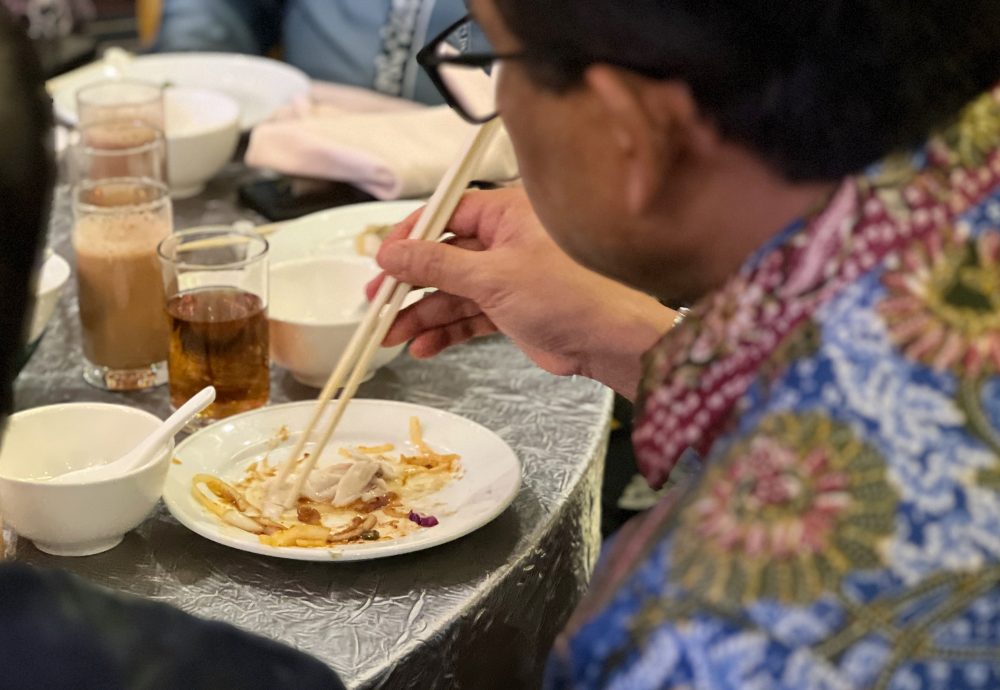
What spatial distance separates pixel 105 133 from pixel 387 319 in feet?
2.42

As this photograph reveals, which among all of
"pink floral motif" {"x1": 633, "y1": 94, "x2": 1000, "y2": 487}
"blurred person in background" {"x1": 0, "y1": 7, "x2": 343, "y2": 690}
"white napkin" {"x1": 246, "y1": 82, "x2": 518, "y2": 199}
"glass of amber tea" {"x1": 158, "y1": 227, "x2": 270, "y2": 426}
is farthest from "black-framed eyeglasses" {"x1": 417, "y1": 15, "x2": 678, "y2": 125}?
"white napkin" {"x1": 246, "y1": 82, "x2": 518, "y2": 199}

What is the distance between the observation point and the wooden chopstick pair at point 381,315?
1.29 meters

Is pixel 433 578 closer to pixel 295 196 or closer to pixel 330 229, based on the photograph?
pixel 330 229

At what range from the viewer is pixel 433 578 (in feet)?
3.78

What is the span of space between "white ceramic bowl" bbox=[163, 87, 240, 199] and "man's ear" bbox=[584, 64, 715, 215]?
143 cm

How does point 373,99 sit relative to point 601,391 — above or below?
below

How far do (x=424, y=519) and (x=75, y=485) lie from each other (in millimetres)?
314

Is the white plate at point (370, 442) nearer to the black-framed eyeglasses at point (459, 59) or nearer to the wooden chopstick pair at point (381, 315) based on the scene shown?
the wooden chopstick pair at point (381, 315)

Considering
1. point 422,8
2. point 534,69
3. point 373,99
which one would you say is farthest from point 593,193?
point 422,8

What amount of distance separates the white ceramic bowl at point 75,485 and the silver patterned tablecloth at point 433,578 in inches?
1.3

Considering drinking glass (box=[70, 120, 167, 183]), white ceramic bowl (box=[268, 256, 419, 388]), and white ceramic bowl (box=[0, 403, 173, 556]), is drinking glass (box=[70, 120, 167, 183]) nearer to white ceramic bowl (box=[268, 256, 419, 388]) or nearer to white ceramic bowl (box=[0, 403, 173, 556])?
white ceramic bowl (box=[268, 256, 419, 388])

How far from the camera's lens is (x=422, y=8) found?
2895 millimetres

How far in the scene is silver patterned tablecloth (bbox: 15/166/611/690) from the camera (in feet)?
3.53

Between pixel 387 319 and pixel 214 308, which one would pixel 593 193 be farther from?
pixel 214 308
